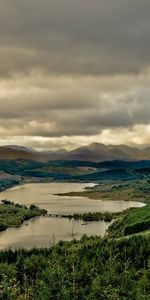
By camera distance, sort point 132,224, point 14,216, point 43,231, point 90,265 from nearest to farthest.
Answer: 1. point 90,265
2. point 132,224
3. point 43,231
4. point 14,216

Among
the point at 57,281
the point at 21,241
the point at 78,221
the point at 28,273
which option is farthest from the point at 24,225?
the point at 57,281

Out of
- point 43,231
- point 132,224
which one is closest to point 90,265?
point 132,224

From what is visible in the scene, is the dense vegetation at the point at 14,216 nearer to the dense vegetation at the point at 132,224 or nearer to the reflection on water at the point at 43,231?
the reflection on water at the point at 43,231

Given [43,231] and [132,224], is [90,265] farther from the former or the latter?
[43,231]

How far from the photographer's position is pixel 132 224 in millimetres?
122875

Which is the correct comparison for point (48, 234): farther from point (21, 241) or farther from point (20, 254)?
point (20, 254)

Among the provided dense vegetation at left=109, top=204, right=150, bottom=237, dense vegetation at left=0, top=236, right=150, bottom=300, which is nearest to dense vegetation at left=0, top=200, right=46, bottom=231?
dense vegetation at left=109, top=204, right=150, bottom=237

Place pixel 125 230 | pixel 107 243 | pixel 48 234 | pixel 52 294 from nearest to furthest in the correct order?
pixel 52 294
pixel 107 243
pixel 125 230
pixel 48 234

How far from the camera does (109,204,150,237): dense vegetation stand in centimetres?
11925

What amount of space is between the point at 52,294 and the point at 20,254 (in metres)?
54.2

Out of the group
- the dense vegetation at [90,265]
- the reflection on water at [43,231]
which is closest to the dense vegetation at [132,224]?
the reflection on water at [43,231]

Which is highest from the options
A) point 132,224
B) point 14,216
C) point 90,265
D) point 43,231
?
point 132,224

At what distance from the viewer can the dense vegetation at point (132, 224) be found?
391 feet

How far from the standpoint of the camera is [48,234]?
477 ft
